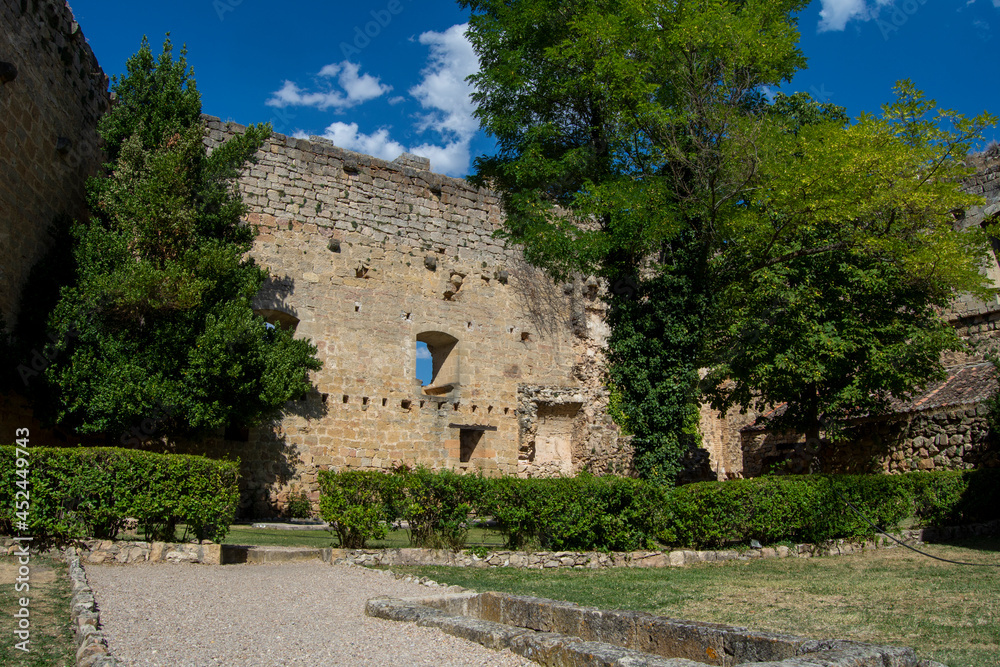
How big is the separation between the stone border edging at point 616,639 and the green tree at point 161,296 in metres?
6.64

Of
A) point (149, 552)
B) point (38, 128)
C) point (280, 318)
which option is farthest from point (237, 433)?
point (38, 128)

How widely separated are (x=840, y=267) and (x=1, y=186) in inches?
515

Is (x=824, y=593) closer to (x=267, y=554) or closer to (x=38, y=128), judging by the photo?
(x=267, y=554)

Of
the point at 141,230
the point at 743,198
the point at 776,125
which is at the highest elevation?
the point at 776,125

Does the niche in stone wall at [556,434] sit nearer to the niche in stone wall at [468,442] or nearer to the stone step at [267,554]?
the niche in stone wall at [468,442]

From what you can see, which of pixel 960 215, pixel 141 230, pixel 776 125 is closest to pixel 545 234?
pixel 776 125

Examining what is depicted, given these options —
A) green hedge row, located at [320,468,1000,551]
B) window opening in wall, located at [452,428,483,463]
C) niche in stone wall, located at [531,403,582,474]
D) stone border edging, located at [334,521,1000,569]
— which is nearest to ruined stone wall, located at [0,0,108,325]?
green hedge row, located at [320,468,1000,551]

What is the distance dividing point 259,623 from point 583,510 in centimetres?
495

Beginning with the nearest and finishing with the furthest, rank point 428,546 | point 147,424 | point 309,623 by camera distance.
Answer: point 309,623 < point 428,546 < point 147,424

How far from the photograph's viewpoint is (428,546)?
29.8ft

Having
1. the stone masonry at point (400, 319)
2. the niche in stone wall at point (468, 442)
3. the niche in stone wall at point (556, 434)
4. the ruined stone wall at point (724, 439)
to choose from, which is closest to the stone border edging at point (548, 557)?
the stone masonry at point (400, 319)

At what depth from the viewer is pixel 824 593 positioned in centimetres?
662

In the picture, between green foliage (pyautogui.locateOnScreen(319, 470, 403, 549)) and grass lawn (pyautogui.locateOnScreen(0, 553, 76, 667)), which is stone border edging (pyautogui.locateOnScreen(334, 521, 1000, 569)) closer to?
green foliage (pyautogui.locateOnScreen(319, 470, 403, 549))

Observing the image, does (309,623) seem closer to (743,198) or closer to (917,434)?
Result: (743,198)
